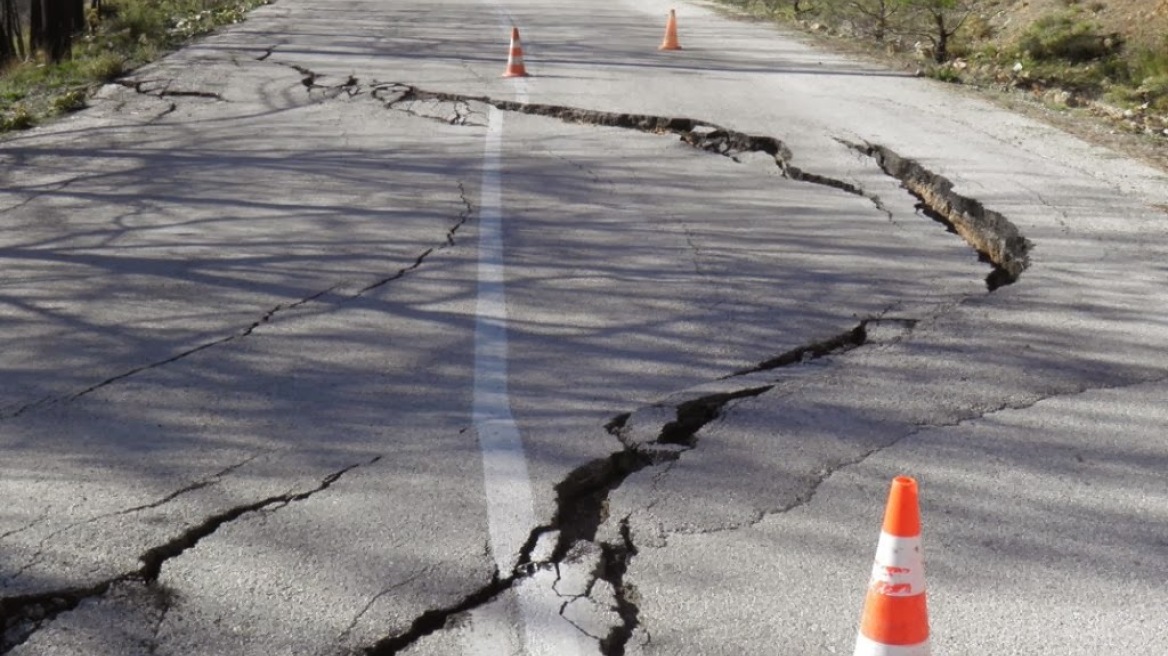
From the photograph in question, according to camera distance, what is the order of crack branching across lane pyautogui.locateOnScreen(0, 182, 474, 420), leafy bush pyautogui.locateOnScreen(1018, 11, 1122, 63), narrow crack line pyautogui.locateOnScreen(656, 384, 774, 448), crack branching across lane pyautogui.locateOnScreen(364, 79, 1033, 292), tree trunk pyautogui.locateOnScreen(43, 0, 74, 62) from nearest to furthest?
narrow crack line pyautogui.locateOnScreen(656, 384, 774, 448), crack branching across lane pyautogui.locateOnScreen(0, 182, 474, 420), crack branching across lane pyautogui.locateOnScreen(364, 79, 1033, 292), tree trunk pyautogui.locateOnScreen(43, 0, 74, 62), leafy bush pyautogui.locateOnScreen(1018, 11, 1122, 63)

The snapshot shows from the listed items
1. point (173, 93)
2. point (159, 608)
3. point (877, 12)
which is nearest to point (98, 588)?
point (159, 608)

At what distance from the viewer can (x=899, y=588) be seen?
11.7 ft

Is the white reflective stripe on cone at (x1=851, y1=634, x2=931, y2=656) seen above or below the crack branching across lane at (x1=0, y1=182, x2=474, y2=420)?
above

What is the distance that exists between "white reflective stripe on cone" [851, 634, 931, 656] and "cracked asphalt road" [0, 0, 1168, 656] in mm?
276

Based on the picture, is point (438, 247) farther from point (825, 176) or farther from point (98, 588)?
point (98, 588)

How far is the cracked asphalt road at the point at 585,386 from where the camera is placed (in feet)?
13.6

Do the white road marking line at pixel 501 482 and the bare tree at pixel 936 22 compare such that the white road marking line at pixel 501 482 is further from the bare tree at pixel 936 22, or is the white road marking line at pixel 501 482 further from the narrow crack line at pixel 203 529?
the bare tree at pixel 936 22

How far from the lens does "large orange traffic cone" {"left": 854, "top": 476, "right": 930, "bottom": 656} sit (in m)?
3.54

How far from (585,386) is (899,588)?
9.04ft

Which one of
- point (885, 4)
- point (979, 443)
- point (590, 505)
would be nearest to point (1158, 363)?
point (979, 443)

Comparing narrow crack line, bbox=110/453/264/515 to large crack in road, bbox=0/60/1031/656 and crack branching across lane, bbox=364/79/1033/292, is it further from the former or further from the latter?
crack branching across lane, bbox=364/79/1033/292

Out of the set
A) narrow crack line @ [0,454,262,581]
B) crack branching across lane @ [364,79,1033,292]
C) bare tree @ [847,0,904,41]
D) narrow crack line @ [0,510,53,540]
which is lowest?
narrow crack line @ [0,510,53,540]

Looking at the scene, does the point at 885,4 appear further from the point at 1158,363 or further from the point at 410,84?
the point at 1158,363

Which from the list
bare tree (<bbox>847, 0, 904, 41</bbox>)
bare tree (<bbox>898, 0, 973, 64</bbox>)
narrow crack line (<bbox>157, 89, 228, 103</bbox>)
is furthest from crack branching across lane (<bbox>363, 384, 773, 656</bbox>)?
bare tree (<bbox>847, 0, 904, 41</bbox>)
